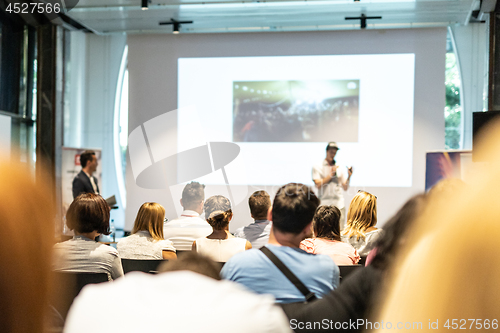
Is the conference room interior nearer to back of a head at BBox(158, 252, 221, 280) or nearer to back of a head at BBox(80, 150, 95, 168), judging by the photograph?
back of a head at BBox(80, 150, 95, 168)

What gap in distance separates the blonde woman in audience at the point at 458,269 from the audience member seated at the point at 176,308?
22 centimetres

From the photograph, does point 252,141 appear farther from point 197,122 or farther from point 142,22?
point 142,22

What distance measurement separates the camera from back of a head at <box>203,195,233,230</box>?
261 cm

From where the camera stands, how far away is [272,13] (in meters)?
6.34

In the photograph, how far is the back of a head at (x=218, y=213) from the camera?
2605 millimetres

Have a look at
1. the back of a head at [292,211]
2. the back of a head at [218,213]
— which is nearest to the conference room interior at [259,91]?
the back of a head at [218,213]

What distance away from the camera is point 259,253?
4.68 feet

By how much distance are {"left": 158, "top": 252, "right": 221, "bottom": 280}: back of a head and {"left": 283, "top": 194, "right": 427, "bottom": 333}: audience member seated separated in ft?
1.27

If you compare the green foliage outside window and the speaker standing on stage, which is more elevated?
the green foliage outside window

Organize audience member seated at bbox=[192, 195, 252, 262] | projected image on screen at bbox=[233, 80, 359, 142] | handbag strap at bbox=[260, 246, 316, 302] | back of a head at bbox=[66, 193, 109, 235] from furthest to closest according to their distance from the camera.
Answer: projected image on screen at bbox=[233, 80, 359, 142] → audience member seated at bbox=[192, 195, 252, 262] → back of a head at bbox=[66, 193, 109, 235] → handbag strap at bbox=[260, 246, 316, 302]

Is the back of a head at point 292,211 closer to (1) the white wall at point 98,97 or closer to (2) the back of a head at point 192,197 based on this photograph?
(2) the back of a head at point 192,197

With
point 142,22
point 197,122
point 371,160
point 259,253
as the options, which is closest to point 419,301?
point 259,253

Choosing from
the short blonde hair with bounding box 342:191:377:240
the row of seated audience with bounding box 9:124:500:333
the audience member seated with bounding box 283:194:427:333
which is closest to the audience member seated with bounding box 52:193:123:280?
the audience member seated with bounding box 283:194:427:333

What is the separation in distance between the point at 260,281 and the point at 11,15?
701 cm
